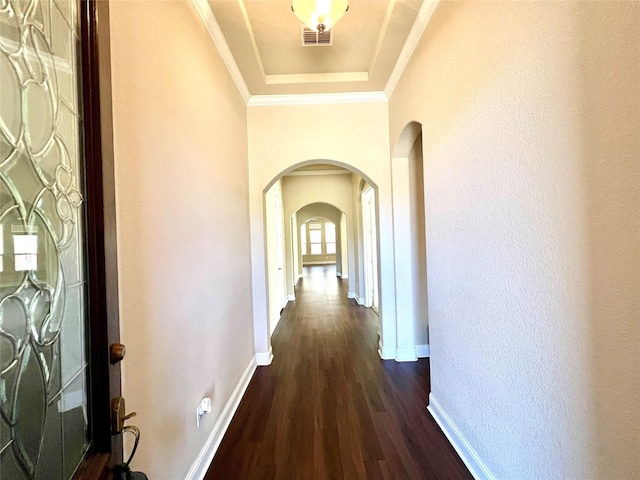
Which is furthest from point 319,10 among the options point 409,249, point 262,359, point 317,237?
point 317,237

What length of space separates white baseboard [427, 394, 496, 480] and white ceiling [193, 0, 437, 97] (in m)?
2.76

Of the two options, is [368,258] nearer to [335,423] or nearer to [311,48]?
[335,423]

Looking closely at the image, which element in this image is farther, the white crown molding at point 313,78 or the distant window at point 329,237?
the distant window at point 329,237

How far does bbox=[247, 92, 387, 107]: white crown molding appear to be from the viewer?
3.28m

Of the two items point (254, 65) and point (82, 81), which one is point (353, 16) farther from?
point (82, 81)

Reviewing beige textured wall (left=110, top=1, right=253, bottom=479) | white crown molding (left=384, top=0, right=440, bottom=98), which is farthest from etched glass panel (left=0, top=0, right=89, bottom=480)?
white crown molding (left=384, top=0, right=440, bottom=98)

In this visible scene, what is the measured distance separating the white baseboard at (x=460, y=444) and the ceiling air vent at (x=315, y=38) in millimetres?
2963

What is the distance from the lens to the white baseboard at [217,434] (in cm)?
172

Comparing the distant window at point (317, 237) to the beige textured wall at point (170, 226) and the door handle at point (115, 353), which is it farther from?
the door handle at point (115, 353)

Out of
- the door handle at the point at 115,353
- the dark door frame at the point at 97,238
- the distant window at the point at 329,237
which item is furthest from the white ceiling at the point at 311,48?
the distant window at the point at 329,237

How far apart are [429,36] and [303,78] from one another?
4.33 feet

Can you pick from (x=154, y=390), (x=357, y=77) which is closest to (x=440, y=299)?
(x=154, y=390)

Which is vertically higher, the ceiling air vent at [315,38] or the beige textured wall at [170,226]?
the ceiling air vent at [315,38]

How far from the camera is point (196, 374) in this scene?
1.72 meters
